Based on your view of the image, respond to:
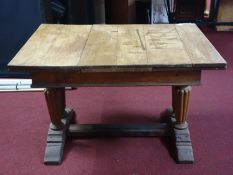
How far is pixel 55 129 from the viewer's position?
1.63m

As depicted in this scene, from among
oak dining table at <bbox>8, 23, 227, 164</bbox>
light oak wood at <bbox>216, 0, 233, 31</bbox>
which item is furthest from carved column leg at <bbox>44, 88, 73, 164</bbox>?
light oak wood at <bbox>216, 0, 233, 31</bbox>

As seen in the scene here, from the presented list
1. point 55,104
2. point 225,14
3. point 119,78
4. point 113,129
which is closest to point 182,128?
point 113,129

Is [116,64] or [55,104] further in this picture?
[55,104]

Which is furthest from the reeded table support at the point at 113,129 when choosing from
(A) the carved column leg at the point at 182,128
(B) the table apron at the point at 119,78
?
(B) the table apron at the point at 119,78

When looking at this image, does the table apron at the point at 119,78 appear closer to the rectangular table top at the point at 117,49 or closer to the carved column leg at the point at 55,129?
the rectangular table top at the point at 117,49

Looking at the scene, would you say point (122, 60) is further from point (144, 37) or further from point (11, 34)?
point (11, 34)

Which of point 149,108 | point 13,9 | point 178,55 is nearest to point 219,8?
point 149,108

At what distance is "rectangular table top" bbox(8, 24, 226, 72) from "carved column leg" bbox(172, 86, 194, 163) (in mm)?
210

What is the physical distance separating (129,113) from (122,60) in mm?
787

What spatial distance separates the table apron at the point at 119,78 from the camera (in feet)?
4.29

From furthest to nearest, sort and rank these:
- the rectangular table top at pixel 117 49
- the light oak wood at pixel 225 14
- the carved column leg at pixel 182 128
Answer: the light oak wood at pixel 225 14
the carved column leg at pixel 182 128
the rectangular table top at pixel 117 49

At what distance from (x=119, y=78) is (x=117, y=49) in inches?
6.1

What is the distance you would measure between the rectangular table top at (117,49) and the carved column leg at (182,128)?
0.69 feet

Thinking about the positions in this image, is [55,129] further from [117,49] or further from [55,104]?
[117,49]
